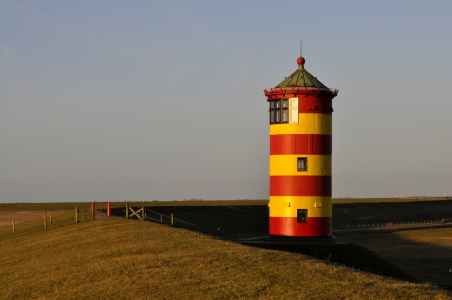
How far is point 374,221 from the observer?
112 metres

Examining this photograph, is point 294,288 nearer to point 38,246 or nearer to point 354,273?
point 354,273

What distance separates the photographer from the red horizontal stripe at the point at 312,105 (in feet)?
124

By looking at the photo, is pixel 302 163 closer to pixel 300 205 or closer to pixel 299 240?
pixel 300 205

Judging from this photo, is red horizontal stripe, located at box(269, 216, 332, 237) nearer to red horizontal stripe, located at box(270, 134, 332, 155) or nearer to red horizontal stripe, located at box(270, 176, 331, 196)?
red horizontal stripe, located at box(270, 176, 331, 196)

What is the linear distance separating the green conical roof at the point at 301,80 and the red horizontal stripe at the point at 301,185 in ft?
17.2

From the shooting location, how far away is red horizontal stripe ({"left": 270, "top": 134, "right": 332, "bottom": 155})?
124ft

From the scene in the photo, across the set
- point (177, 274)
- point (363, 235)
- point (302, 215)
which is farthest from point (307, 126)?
point (363, 235)

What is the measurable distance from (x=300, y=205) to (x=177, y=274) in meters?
14.9

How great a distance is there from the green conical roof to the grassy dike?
10.3 m

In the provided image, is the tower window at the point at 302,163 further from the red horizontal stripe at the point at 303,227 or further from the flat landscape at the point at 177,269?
the flat landscape at the point at 177,269

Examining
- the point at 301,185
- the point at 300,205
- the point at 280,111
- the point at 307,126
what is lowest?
the point at 300,205

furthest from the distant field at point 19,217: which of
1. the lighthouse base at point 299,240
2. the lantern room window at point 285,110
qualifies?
the lantern room window at point 285,110

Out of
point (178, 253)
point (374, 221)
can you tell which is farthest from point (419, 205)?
point (178, 253)

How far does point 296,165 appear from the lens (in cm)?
3781
